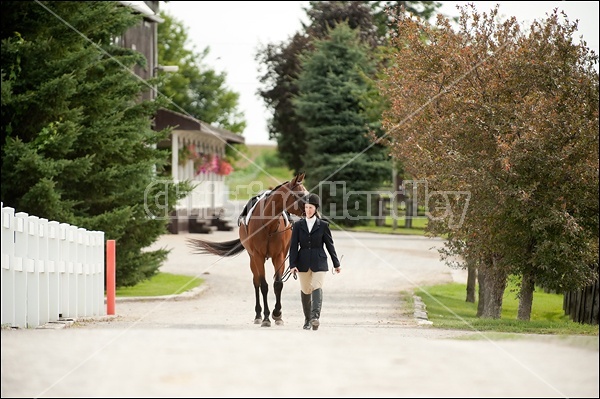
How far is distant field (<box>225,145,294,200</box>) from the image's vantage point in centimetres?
7825

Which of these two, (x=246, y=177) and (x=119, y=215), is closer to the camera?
(x=119, y=215)

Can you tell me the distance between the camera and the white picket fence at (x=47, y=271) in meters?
12.9

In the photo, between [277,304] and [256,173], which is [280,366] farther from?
[256,173]

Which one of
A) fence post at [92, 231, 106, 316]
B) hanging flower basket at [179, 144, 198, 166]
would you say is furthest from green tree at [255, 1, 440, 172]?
fence post at [92, 231, 106, 316]

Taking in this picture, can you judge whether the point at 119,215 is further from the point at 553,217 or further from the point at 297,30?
the point at 297,30

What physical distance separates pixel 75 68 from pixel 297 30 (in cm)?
4520

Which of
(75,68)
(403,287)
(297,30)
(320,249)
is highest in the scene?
(297,30)

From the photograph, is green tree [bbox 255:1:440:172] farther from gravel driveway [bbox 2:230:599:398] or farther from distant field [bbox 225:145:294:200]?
gravel driveway [bbox 2:230:599:398]

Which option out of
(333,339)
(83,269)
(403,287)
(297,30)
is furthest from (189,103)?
(333,339)

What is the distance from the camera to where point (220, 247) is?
61.6ft

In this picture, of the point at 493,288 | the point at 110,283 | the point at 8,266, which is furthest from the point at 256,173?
the point at 8,266

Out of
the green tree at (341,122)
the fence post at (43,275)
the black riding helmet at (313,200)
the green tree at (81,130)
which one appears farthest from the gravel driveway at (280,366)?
the green tree at (341,122)

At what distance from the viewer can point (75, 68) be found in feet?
71.7

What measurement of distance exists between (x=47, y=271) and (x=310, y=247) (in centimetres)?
369
